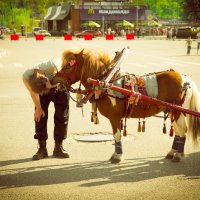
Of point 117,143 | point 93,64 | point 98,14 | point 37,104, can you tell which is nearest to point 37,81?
point 37,104

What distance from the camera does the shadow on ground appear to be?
6.44 metres

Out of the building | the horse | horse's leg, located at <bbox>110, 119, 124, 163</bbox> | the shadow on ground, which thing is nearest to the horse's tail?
the horse

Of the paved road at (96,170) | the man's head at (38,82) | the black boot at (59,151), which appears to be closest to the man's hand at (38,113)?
the man's head at (38,82)

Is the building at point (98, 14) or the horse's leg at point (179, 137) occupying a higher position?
the building at point (98, 14)

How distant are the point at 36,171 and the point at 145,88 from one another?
85.5 inches

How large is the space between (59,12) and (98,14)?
12373 mm

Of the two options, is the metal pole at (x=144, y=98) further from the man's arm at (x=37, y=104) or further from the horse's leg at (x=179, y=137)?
the man's arm at (x=37, y=104)

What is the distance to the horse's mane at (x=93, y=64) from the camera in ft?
Answer: 21.9

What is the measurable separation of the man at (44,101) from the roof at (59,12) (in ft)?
283

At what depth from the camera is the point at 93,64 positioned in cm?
668

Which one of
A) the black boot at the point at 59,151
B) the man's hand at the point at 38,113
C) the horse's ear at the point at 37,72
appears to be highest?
the horse's ear at the point at 37,72

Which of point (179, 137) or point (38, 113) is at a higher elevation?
point (38, 113)

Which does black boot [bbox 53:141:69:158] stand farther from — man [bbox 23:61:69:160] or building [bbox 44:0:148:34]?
building [bbox 44:0:148:34]

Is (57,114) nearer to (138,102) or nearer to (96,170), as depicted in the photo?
(96,170)
